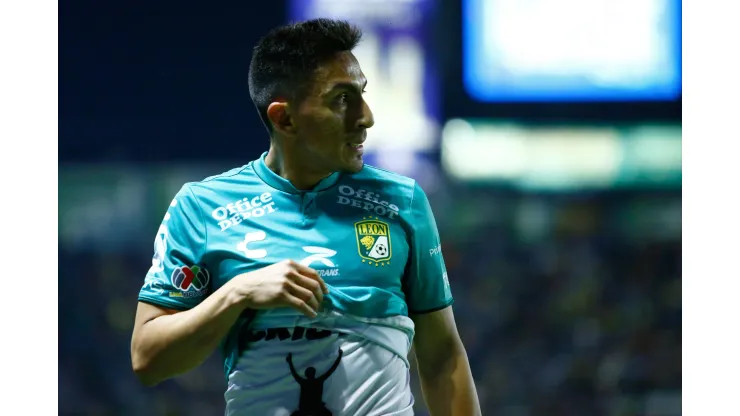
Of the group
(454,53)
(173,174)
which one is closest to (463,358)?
(173,174)

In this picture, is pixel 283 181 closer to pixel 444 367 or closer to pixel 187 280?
pixel 187 280

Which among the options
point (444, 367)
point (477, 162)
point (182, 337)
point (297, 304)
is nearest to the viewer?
point (297, 304)

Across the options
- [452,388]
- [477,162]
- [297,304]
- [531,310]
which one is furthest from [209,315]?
[531,310]

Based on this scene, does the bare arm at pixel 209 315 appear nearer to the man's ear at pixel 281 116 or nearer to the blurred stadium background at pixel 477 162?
the man's ear at pixel 281 116

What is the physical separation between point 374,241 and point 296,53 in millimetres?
434

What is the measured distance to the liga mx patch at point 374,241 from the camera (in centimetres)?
210

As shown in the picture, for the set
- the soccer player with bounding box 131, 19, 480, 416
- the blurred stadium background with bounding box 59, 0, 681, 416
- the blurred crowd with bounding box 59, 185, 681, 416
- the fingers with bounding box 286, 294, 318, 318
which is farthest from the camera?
the blurred crowd with bounding box 59, 185, 681, 416

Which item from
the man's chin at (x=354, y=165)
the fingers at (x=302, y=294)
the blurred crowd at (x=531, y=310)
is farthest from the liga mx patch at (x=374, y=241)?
the blurred crowd at (x=531, y=310)

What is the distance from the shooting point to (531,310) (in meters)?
8.02

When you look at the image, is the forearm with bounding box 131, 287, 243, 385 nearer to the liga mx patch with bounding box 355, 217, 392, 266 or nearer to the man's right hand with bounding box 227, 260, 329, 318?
the man's right hand with bounding box 227, 260, 329, 318

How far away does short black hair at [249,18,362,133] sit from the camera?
83.4 inches

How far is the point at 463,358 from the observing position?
221 cm

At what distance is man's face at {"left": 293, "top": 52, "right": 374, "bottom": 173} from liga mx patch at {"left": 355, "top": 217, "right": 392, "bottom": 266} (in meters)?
0.12

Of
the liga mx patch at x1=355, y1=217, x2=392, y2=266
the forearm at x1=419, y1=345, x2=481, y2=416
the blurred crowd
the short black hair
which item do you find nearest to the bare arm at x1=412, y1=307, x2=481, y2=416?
the forearm at x1=419, y1=345, x2=481, y2=416
